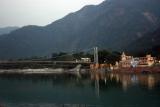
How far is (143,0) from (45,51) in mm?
46123

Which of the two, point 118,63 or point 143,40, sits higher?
point 143,40

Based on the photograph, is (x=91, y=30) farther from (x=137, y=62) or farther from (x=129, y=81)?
(x=129, y=81)

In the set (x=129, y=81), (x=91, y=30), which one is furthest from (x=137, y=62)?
(x=91, y=30)

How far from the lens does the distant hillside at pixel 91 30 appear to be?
15112 centimetres

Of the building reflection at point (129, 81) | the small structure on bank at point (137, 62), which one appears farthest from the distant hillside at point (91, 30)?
the building reflection at point (129, 81)

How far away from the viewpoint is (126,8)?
167 m

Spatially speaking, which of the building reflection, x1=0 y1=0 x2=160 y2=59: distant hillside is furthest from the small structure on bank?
x1=0 y1=0 x2=160 y2=59: distant hillside

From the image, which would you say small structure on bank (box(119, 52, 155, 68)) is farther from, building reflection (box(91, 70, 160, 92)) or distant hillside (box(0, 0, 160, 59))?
distant hillside (box(0, 0, 160, 59))

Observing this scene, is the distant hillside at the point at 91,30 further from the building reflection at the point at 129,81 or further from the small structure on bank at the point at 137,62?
Result: the building reflection at the point at 129,81

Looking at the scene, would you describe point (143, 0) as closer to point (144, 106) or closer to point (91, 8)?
point (91, 8)

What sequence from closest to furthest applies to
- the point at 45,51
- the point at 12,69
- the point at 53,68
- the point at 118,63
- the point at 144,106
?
1. the point at 144,106
2. the point at 118,63
3. the point at 53,68
4. the point at 12,69
5. the point at 45,51

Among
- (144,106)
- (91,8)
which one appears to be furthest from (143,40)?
(144,106)

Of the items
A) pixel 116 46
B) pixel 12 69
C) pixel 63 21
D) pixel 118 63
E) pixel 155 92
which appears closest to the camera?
pixel 155 92

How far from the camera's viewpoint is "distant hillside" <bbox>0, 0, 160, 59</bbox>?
151125 mm
